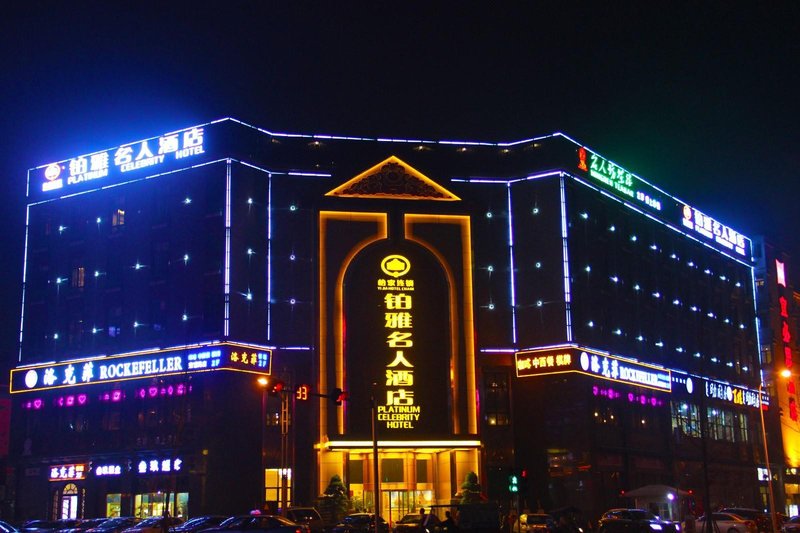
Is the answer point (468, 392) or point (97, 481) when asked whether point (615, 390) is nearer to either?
point (468, 392)

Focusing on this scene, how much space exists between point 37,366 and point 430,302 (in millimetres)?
27367

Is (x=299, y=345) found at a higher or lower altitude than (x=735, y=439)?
higher

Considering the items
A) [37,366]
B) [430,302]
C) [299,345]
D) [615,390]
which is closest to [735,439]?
[615,390]

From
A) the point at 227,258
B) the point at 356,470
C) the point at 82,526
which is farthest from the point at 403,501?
the point at 82,526

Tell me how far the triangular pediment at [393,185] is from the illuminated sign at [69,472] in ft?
79.1

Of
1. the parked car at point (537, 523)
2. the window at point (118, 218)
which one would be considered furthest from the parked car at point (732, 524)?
the window at point (118, 218)

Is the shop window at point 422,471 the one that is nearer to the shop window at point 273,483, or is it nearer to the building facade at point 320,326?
the building facade at point 320,326

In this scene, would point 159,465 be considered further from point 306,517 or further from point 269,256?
point 306,517

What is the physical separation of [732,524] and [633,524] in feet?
30.6

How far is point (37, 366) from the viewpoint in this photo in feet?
225

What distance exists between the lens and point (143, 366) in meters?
63.9

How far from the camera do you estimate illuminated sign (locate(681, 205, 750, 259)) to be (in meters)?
85.8

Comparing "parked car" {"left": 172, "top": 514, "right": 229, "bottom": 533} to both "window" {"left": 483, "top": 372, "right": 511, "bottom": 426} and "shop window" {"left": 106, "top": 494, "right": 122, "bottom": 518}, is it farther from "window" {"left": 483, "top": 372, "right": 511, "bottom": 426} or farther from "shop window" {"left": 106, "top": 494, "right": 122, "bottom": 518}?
"window" {"left": 483, "top": 372, "right": 511, "bottom": 426}

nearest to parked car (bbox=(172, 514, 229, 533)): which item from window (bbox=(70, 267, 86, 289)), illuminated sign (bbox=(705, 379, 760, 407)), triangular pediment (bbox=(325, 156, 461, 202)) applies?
triangular pediment (bbox=(325, 156, 461, 202))
